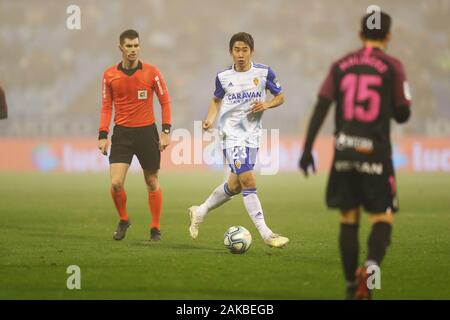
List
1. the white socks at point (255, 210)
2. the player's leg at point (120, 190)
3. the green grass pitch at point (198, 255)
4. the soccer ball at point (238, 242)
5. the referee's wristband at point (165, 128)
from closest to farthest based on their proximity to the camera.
Result: the green grass pitch at point (198, 255)
the soccer ball at point (238, 242)
the white socks at point (255, 210)
the player's leg at point (120, 190)
the referee's wristband at point (165, 128)

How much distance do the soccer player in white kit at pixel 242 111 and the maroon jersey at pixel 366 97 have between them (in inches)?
149

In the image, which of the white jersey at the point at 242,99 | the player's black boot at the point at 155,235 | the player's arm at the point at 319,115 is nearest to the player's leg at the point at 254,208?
the white jersey at the point at 242,99

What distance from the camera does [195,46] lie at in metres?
47.2

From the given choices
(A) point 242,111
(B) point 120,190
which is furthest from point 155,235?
(A) point 242,111

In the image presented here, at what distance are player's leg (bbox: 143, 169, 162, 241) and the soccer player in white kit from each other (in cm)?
106

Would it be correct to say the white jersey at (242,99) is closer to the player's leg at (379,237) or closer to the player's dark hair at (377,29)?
the player's dark hair at (377,29)

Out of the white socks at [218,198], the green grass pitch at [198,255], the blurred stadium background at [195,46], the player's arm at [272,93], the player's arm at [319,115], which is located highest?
the blurred stadium background at [195,46]

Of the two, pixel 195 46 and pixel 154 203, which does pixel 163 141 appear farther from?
pixel 195 46

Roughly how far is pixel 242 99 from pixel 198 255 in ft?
6.33

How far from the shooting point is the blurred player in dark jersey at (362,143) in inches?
280

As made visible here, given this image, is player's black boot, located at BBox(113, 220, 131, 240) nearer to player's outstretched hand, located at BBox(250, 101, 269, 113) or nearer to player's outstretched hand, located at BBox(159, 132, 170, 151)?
player's outstretched hand, located at BBox(159, 132, 170, 151)

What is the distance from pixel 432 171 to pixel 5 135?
51.9 ft
